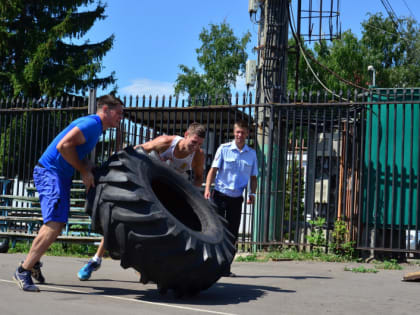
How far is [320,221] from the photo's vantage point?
8.99 meters

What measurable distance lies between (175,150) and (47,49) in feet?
51.6

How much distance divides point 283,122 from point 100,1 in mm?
14170

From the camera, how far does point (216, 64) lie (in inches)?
1587

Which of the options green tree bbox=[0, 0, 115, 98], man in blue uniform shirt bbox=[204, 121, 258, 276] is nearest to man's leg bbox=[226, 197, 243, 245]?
man in blue uniform shirt bbox=[204, 121, 258, 276]

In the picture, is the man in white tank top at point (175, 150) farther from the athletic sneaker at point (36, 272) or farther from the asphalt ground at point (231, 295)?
the athletic sneaker at point (36, 272)

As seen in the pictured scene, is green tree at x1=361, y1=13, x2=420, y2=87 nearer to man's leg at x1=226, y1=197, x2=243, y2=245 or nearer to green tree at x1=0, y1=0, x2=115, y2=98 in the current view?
green tree at x1=0, y1=0, x2=115, y2=98

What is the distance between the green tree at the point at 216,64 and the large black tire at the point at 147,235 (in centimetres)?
3539

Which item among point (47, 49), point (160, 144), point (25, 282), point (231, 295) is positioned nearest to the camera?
point (25, 282)

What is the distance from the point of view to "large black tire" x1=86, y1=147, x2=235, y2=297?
424 centimetres

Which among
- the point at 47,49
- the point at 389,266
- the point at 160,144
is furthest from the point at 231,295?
the point at 47,49

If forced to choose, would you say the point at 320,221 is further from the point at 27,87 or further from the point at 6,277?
the point at 27,87

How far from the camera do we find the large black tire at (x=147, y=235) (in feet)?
13.9

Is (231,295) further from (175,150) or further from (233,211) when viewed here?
(233,211)

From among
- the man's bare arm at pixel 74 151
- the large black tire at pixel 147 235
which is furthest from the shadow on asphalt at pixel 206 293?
the man's bare arm at pixel 74 151
